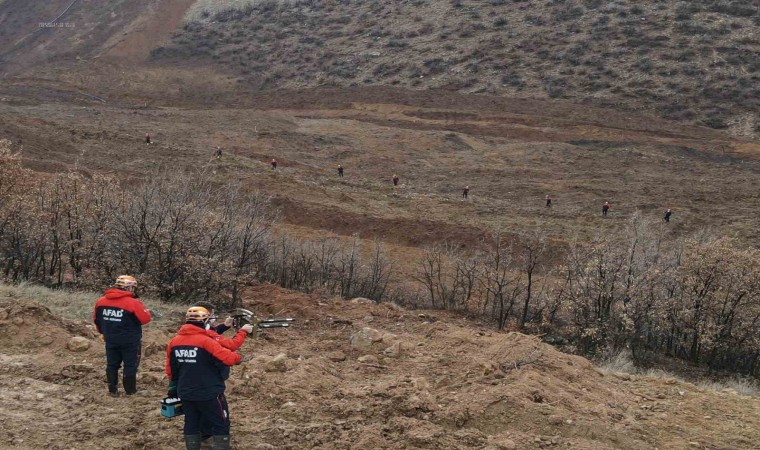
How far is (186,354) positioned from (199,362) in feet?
0.46

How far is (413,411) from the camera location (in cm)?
737

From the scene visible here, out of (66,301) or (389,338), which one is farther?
(66,301)

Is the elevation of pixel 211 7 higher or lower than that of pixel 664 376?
Result: higher

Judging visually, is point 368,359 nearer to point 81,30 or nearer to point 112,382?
point 112,382

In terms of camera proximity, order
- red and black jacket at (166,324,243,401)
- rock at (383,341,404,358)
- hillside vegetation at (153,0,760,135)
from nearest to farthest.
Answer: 1. red and black jacket at (166,324,243,401)
2. rock at (383,341,404,358)
3. hillside vegetation at (153,0,760,135)

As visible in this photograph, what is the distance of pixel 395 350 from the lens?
9.23 m

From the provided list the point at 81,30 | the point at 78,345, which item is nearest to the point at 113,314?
the point at 78,345

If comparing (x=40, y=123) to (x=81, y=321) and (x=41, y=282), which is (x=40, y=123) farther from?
(x=81, y=321)

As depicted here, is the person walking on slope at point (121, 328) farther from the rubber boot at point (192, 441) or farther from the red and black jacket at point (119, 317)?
the rubber boot at point (192, 441)

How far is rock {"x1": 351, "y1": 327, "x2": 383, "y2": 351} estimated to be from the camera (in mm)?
9539

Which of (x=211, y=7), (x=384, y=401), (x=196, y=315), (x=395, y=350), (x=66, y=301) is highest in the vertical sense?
(x=211, y=7)

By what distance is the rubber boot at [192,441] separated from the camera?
6.45 m

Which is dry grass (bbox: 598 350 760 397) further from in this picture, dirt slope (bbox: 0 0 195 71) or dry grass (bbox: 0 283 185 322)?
dirt slope (bbox: 0 0 195 71)

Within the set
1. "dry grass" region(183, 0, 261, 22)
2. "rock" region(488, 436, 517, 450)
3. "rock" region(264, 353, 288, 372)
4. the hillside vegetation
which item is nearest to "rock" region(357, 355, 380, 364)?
"rock" region(264, 353, 288, 372)
